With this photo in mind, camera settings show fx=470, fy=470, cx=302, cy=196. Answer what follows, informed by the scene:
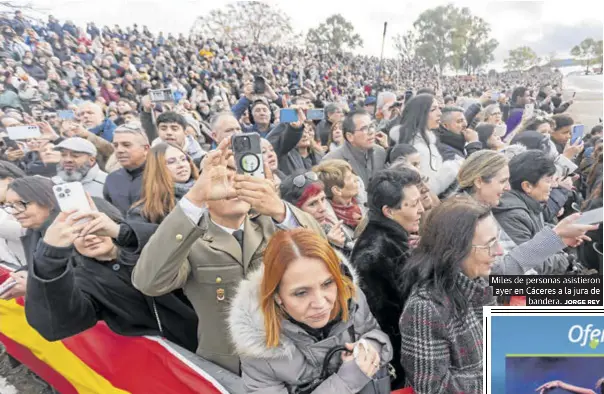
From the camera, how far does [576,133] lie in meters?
1.81

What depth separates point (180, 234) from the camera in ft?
3.93

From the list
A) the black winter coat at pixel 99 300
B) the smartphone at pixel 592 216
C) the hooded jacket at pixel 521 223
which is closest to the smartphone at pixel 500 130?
the hooded jacket at pixel 521 223

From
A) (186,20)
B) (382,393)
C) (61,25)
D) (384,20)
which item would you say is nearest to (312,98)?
(384,20)

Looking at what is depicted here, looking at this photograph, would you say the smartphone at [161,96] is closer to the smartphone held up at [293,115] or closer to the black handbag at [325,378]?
the smartphone held up at [293,115]

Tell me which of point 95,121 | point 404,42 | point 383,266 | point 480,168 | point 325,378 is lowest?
point 325,378

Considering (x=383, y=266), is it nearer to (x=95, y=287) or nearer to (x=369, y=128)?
(x=369, y=128)

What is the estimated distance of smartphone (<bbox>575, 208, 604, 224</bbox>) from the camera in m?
1.71

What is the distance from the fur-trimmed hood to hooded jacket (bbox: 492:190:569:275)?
89 cm

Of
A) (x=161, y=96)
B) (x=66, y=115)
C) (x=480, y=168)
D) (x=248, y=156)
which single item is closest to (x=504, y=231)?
(x=480, y=168)

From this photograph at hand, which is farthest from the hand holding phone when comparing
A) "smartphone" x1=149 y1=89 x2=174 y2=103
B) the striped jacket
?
"smartphone" x1=149 y1=89 x2=174 y2=103

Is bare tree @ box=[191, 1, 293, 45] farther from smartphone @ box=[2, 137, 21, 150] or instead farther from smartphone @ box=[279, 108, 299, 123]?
smartphone @ box=[2, 137, 21, 150]

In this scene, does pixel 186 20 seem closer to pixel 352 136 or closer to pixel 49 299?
pixel 352 136

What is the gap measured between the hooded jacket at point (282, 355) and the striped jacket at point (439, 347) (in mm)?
153

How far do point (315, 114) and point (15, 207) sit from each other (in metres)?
1.07
